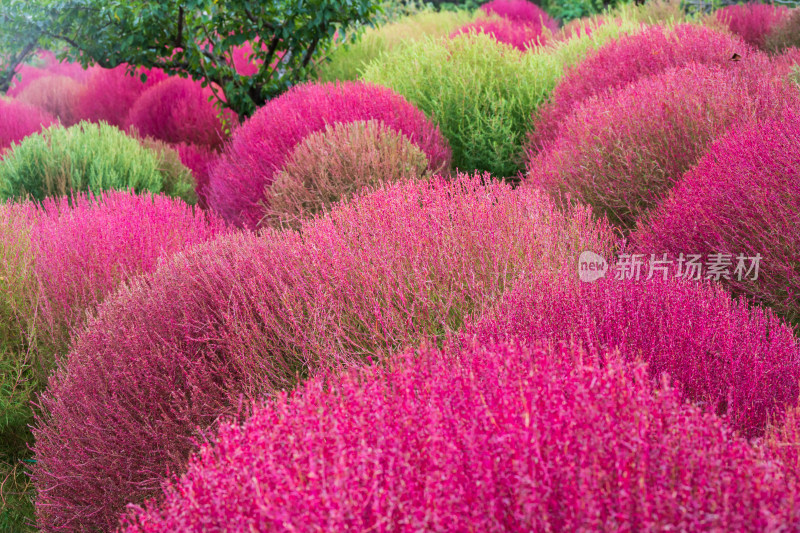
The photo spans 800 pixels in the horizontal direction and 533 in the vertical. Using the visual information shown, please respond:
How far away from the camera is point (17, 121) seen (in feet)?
28.6

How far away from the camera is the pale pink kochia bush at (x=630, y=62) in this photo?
5.34m

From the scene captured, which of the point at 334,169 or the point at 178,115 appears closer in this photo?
the point at 334,169

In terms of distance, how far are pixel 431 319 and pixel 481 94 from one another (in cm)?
412

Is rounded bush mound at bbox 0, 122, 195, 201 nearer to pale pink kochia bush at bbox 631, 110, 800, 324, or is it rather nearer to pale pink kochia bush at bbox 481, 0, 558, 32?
pale pink kochia bush at bbox 631, 110, 800, 324

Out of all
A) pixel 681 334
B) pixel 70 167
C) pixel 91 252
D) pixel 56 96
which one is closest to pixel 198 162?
pixel 70 167

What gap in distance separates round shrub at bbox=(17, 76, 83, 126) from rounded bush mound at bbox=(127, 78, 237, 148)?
2948mm

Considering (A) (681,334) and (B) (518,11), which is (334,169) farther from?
(B) (518,11)

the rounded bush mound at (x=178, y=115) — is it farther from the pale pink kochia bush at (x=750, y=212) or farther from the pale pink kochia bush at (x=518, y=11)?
the pale pink kochia bush at (x=518, y=11)

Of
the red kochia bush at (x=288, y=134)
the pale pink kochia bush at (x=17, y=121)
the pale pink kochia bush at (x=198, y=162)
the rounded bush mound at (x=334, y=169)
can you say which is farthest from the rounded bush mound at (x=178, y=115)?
the rounded bush mound at (x=334, y=169)

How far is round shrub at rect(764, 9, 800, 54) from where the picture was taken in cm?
701

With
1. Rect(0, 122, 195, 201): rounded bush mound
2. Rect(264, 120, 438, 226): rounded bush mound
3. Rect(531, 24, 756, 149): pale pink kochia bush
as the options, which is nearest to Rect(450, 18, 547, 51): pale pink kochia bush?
Rect(531, 24, 756, 149): pale pink kochia bush

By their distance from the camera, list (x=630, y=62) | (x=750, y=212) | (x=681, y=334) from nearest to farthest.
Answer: (x=681, y=334)
(x=750, y=212)
(x=630, y=62)

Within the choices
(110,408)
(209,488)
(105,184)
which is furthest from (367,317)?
(105,184)

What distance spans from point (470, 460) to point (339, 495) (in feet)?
0.84
